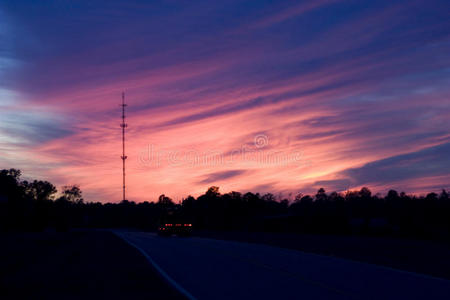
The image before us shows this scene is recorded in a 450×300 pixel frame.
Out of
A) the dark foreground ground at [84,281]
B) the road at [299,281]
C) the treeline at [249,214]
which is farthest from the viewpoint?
the treeline at [249,214]

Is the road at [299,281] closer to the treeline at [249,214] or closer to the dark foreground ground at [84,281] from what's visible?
the dark foreground ground at [84,281]

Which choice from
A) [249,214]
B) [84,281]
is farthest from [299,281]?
[249,214]

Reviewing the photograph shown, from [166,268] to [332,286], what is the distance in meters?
→ 9.01

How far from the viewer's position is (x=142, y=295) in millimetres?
14766

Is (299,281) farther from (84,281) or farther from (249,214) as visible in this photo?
(249,214)

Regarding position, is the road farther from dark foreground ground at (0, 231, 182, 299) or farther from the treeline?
the treeline

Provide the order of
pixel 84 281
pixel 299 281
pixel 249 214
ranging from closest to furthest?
1. pixel 299 281
2. pixel 84 281
3. pixel 249 214

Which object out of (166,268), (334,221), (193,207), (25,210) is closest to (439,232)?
(334,221)

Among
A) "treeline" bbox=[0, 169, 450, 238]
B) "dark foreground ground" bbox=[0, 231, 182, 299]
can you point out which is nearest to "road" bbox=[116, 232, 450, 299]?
"dark foreground ground" bbox=[0, 231, 182, 299]

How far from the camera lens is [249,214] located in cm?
12644

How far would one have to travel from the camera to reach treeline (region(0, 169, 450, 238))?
2156 inches

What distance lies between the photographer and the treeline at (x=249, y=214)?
54.8m

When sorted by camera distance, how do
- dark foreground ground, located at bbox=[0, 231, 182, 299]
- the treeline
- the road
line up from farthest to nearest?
the treeline → dark foreground ground, located at bbox=[0, 231, 182, 299] → the road

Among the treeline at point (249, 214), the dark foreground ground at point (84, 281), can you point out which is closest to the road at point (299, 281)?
the dark foreground ground at point (84, 281)
